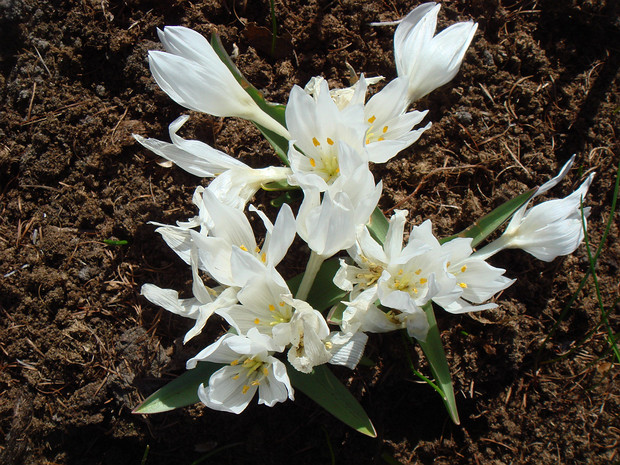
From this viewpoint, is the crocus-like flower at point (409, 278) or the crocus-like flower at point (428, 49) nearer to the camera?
the crocus-like flower at point (409, 278)

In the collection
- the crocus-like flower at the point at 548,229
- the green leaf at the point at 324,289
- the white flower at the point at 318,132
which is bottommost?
the green leaf at the point at 324,289

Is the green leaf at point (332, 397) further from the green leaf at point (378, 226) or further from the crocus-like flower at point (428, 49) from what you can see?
the crocus-like flower at point (428, 49)

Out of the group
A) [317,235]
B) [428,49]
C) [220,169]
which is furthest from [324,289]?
[428,49]

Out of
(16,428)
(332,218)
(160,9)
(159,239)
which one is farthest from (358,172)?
(16,428)

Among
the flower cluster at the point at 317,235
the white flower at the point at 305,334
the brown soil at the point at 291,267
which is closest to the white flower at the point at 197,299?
the flower cluster at the point at 317,235

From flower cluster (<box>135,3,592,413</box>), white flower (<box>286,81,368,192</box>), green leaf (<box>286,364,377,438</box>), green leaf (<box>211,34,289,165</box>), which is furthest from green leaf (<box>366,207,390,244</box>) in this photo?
green leaf (<box>286,364,377,438</box>)

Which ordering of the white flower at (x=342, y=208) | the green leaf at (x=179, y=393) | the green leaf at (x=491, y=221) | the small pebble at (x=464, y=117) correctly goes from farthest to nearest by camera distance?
1. the small pebble at (x=464, y=117)
2. the green leaf at (x=491, y=221)
3. the green leaf at (x=179, y=393)
4. the white flower at (x=342, y=208)

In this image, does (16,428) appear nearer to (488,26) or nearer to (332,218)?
(332,218)
